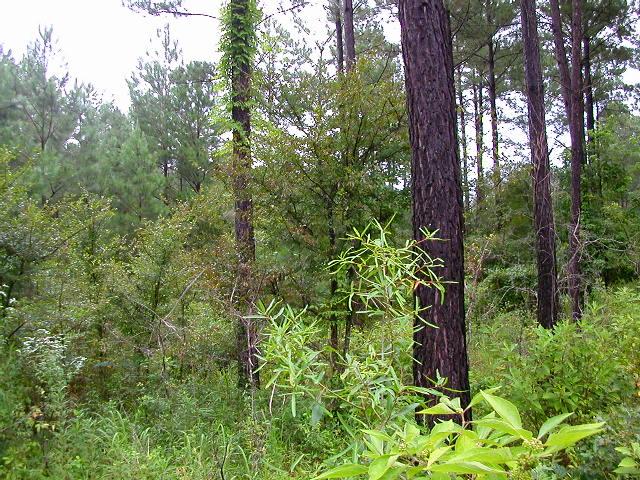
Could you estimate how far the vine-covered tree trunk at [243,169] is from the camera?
5643 millimetres

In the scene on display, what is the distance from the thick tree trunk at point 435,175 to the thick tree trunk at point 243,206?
1.85 m

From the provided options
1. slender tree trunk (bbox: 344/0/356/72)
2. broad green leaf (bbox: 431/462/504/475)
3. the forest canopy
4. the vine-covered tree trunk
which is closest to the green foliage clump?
the forest canopy

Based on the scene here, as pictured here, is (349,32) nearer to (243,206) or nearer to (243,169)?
(243,206)

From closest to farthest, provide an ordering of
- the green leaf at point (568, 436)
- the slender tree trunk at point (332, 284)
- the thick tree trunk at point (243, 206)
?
1. the green leaf at point (568, 436)
2. the thick tree trunk at point (243, 206)
3. the slender tree trunk at point (332, 284)

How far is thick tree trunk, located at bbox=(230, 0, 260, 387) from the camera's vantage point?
559 cm

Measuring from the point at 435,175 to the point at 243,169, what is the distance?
10.0ft

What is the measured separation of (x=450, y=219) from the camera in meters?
3.60

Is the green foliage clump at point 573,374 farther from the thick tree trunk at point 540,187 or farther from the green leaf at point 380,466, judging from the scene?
the thick tree trunk at point 540,187

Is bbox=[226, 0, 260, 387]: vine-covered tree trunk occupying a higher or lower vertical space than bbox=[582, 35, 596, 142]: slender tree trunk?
lower

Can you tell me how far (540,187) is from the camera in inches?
307

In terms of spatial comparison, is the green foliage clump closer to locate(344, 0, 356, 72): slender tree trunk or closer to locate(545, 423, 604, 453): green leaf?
locate(545, 423, 604, 453): green leaf

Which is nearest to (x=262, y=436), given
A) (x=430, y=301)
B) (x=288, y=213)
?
(x=430, y=301)

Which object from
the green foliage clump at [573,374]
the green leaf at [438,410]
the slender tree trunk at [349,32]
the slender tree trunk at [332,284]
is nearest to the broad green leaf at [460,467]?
the green leaf at [438,410]

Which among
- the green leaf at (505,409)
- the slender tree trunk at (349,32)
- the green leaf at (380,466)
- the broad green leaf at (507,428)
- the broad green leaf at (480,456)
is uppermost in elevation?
the slender tree trunk at (349,32)
